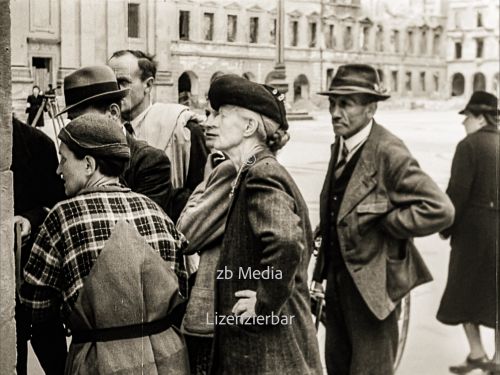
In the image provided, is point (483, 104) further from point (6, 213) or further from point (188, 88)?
point (6, 213)

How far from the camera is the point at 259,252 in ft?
10.5

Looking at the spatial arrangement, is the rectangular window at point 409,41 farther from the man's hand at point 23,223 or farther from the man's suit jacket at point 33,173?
the man's hand at point 23,223

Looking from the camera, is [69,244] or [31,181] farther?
[31,181]

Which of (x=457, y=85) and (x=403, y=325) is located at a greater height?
(x=457, y=85)

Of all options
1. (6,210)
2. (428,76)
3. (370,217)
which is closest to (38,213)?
(6,210)

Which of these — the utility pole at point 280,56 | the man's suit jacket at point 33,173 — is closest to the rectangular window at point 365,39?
the utility pole at point 280,56

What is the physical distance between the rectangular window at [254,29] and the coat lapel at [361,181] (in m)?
1.07

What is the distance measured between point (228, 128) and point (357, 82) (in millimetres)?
1072

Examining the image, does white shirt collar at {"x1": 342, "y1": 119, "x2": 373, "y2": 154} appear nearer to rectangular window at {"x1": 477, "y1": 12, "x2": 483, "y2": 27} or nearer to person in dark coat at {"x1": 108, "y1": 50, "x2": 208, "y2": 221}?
person in dark coat at {"x1": 108, "y1": 50, "x2": 208, "y2": 221}

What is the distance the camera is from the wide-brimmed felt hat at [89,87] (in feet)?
12.3

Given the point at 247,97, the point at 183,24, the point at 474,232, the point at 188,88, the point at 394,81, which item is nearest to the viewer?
the point at 247,97

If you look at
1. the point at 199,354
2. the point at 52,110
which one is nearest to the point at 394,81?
the point at 52,110

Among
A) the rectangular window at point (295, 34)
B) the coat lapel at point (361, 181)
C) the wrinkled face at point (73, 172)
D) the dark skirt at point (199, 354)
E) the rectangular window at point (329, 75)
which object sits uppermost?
the rectangular window at point (295, 34)

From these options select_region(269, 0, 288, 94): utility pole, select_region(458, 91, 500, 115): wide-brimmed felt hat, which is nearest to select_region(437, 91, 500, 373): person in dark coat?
select_region(458, 91, 500, 115): wide-brimmed felt hat
